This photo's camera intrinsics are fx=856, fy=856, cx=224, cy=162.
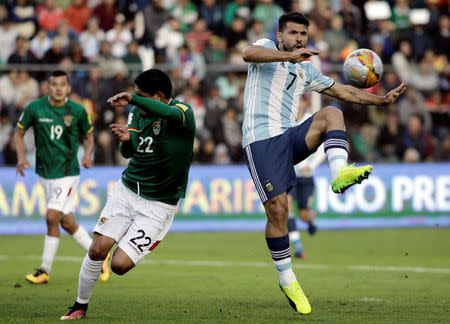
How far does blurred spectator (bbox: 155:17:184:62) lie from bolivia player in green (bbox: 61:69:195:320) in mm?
11865

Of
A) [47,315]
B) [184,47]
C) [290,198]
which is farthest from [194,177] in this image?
[47,315]

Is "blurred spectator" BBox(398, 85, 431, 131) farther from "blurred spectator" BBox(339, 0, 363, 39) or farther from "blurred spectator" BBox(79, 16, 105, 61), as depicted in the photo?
"blurred spectator" BBox(79, 16, 105, 61)

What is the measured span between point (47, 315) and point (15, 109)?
10.5 m

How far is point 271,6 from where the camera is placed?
2091cm

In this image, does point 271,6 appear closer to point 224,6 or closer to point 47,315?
point 224,6

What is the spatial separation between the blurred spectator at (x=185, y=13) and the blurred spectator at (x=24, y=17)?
3346mm

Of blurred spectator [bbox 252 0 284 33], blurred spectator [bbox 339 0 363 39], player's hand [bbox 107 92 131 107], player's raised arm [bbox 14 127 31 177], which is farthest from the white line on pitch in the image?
blurred spectator [bbox 339 0 363 39]

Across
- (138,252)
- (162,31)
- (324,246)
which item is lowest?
(324,246)

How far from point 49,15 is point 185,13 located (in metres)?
3.32

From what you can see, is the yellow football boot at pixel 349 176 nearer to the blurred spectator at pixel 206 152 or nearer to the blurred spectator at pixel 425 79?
the blurred spectator at pixel 206 152

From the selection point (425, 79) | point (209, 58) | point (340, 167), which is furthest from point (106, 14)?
point (340, 167)

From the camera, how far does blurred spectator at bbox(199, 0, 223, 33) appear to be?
2086cm

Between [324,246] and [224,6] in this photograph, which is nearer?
[324,246]

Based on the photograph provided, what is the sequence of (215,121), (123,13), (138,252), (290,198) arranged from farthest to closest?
(123,13) < (215,121) < (290,198) < (138,252)
